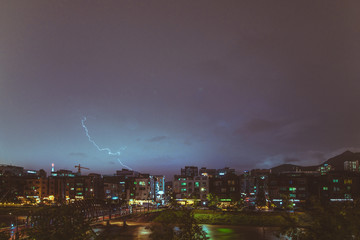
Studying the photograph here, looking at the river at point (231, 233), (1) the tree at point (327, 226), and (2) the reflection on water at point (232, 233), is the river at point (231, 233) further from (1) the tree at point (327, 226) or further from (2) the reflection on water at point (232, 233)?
(1) the tree at point (327, 226)

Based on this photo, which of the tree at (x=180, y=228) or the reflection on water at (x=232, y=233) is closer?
the tree at (x=180, y=228)

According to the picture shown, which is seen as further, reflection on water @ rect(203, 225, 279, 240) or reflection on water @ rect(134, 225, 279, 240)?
reflection on water @ rect(203, 225, 279, 240)

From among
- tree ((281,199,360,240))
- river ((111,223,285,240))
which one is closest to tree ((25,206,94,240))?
tree ((281,199,360,240))

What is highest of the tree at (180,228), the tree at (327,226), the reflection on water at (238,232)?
the tree at (327,226)

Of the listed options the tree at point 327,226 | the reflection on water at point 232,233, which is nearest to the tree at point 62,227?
the tree at point 327,226

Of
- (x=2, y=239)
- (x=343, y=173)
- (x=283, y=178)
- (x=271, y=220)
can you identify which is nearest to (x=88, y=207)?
(x=271, y=220)

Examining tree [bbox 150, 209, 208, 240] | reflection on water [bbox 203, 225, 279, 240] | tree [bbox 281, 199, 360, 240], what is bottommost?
reflection on water [bbox 203, 225, 279, 240]

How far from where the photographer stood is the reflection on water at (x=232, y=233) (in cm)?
3280

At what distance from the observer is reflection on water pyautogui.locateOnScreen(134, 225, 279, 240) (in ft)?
108

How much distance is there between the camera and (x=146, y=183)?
101 metres

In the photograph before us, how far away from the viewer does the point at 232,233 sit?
117ft

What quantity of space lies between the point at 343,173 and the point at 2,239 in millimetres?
83479

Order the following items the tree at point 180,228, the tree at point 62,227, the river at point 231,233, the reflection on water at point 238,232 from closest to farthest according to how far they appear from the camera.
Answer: the tree at point 62,227
the tree at point 180,228
the river at point 231,233
the reflection on water at point 238,232

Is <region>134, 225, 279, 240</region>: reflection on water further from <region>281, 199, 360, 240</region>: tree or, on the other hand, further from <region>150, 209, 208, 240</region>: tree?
<region>281, 199, 360, 240</region>: tree
